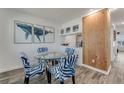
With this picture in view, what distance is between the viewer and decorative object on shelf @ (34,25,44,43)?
451 centimetres

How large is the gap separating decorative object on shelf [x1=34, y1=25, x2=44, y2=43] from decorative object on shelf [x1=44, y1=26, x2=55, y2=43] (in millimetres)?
243

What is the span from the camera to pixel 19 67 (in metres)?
3.96

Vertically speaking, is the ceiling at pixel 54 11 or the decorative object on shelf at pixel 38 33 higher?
the ceiling at pixel 54 11

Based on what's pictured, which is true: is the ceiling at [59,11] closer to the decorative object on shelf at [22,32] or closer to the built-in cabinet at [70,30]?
the decorative object on shelf at [22,32]

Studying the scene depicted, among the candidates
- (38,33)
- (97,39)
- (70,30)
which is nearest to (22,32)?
(38,33)

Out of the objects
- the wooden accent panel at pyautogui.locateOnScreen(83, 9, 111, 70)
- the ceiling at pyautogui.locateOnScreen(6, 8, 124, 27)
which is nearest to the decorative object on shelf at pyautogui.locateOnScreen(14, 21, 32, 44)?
the ceiling at pyautogui.locateOnScreen(6, 8, 124, 27)

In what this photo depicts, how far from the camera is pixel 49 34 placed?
5164 millimetres

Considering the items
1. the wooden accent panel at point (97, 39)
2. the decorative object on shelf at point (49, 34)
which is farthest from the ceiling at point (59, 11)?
the decorative object on shelf at point (49, 34)

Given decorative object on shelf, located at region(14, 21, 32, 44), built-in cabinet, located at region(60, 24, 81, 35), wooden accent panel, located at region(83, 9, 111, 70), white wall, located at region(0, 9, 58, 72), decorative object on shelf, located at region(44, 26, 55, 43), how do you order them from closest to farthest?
wooden accent panel, located at region(83, 9, 111, 70), white wall, located at region(0, 9, 58, 72), decorative object on shelf, located at region(14, 21, 32, 44), built-in cabinet, located at region(60, 24, 81, 35), decorative object on shelf, located at region(44, 26, 55, 43)

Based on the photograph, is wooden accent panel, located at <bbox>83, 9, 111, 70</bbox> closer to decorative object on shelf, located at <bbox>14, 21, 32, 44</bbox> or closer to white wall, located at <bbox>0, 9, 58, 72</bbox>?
decorative object on shelf, located at <bbox>14, 21, 32, 44</bbox>

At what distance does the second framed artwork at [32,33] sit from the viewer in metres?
3.87
